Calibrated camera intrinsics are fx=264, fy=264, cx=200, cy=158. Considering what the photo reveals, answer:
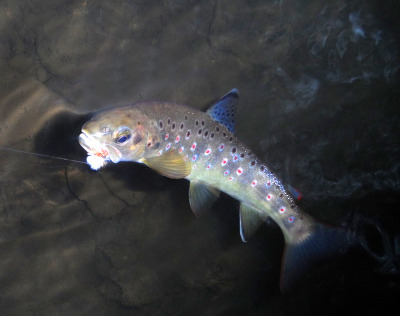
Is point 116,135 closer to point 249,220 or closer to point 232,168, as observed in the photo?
point 232,168

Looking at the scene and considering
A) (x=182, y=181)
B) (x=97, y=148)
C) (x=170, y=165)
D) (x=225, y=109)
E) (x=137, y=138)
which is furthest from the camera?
(x=182, y=181)

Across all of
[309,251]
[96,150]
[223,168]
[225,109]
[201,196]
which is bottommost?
[309,251]

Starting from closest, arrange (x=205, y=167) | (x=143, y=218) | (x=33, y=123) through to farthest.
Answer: (x=205, y=167) → (x=33, y=123) → (x=143, y=218)

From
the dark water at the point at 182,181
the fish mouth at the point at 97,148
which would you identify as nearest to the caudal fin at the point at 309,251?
the dark water at the point at 182,181

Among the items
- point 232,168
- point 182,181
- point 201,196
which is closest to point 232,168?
point 232,168

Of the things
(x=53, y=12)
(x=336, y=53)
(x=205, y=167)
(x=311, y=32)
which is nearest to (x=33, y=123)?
(x=53, y=12)

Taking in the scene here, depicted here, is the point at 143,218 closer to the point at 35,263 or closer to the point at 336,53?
the point at 35,263
